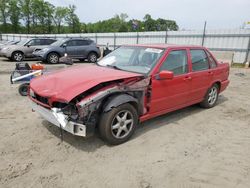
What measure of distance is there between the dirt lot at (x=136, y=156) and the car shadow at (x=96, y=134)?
→ 2cm

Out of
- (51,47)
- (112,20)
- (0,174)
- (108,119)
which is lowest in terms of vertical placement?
(0,174)

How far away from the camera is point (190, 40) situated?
687 inches

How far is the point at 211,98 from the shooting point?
552 cm

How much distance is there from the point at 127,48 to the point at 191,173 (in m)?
2.95

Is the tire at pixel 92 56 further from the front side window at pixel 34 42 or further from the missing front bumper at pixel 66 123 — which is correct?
the missing front bumper at pixel 66 123

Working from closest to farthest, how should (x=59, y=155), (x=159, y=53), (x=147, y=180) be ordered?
(x=147, y=180), (x=59, y=155), (x=159, y=53)

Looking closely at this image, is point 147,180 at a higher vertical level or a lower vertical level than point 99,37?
lower

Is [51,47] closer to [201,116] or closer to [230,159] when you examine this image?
[201,116]

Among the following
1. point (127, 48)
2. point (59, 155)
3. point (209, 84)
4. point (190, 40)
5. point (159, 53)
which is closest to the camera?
point (59, 155)

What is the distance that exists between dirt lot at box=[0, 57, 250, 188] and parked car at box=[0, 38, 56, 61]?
1131 cm

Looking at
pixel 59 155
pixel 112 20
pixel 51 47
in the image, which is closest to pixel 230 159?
pixel 59 155

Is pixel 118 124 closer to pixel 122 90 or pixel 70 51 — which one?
pixel 122 90

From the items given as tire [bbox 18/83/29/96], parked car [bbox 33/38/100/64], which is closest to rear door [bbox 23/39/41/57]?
parked car [bbox 33/38/100/64]

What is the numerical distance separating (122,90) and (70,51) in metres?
11.8
